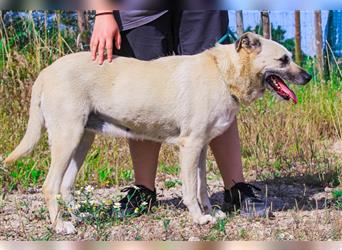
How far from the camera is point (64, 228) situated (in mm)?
3260

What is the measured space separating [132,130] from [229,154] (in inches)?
24.3

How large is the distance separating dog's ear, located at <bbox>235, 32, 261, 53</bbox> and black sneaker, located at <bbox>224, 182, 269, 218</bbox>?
788 millimetres

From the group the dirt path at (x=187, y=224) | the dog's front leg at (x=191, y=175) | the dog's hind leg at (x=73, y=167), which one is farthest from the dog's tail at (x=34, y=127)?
the dog's front leg at (x=191, y=175)

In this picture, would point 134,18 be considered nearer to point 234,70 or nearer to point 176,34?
point 176,34

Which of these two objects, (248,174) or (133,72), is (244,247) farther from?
(248,174)

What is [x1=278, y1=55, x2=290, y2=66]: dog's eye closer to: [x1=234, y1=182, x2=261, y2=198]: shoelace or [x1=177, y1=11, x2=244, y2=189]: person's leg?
[x1=177, y1=11, x2=244, y2=189]: person's leg

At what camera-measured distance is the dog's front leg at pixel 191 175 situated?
3.36m

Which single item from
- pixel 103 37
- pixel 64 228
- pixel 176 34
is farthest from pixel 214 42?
pixel 64 228

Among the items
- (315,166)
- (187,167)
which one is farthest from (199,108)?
(315,166)

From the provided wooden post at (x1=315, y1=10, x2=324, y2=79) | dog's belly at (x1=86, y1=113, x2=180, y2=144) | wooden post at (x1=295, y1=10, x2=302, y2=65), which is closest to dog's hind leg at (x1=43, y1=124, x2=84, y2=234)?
dog's belly at (x1=86, y1=113, x2=180, y2=144)

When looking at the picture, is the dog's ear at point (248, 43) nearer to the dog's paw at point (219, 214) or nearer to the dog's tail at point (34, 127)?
the dog's paw at point (219, 214)

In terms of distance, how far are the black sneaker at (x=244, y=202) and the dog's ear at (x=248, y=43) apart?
788 millimetres

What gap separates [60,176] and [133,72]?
0.66 meters

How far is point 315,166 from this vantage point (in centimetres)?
461
